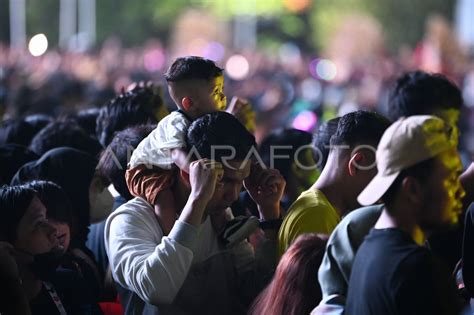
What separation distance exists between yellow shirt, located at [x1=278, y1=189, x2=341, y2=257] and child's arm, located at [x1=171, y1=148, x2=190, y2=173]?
0.52 m

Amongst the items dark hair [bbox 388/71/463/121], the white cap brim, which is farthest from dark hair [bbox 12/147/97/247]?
the white cap brim

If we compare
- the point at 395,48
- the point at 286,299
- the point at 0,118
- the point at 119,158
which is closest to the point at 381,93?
the point at 0,118

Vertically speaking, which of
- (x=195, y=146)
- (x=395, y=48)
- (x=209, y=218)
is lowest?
(x=395, y=48)

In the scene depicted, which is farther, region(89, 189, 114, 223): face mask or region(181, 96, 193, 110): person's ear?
region(89, 189, 114, 223): face mask

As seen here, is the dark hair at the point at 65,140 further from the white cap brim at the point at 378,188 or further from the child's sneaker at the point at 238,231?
the white cap brim at the point at 378,188

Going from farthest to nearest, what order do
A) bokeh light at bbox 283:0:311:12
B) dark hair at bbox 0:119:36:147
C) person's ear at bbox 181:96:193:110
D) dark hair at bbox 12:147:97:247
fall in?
bokeh light at bbox 283:0:311:12
dark hair at bbox 0:119:36:147
dark hair at bbox 12:147:97:247
person's ear at bbox 181:96:193:110

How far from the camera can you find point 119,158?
21.8 feet

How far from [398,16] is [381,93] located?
40714 millimetres

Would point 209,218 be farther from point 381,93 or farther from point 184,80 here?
point 381,93

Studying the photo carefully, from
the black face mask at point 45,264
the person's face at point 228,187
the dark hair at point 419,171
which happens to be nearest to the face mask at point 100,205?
the black face mask at point 45,264

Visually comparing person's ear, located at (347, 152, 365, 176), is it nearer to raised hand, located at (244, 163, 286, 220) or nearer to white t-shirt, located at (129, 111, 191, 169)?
raised hand, located at (244, 163, 286, 220)

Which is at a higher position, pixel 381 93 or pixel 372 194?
pixel 372 194

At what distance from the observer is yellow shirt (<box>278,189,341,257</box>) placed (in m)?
5.41

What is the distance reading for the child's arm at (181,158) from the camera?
5.40 metres
